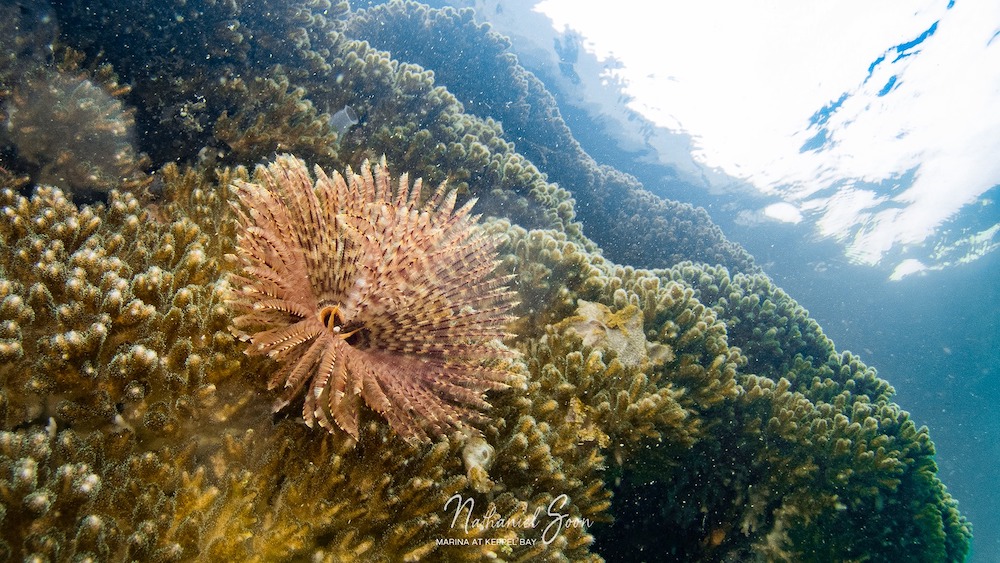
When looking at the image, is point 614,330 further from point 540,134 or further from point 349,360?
point 540,134

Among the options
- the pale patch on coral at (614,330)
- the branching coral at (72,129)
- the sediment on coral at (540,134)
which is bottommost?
the branching coral at (72,129)

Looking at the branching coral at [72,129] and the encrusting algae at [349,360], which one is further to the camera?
the branching coral at [72,129]

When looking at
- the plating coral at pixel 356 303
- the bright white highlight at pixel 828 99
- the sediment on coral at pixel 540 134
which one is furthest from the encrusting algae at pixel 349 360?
the bright white highlight at pixel 828 99

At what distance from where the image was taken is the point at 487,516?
2.24 meters

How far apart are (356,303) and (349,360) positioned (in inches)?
9.4

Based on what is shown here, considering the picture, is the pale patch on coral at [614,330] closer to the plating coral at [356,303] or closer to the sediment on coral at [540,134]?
the plating coral at [356,303]

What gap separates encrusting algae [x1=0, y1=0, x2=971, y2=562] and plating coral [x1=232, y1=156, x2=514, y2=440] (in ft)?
0.05

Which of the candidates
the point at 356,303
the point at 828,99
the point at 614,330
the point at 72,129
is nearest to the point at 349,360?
the point at 356,303

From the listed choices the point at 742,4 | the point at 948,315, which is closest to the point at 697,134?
the point at 742,4

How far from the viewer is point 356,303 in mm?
1695

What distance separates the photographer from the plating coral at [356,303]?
1663 mm

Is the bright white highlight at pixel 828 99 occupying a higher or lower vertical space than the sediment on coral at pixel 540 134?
higher

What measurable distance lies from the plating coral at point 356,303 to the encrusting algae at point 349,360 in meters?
0.01

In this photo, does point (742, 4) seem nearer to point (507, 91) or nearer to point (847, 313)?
point (507, 91)
